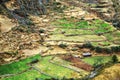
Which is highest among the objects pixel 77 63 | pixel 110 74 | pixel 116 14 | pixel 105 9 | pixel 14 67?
pixel 14 67

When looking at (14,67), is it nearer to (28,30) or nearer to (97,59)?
(97,59)

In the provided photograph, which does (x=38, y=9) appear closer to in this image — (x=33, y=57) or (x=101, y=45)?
(x=101, y=45)

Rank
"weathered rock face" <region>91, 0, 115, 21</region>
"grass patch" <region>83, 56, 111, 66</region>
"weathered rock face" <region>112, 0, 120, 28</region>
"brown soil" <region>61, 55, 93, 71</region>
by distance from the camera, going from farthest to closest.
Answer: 1. "weathered rock face" <region>91, 0, 115, 21</region>
2. "weathered rock face" <region>112, 0, 120, 28</region>
3. "grass patch" <region>83, 56, 111, 66</region>
4. "brown soil" <region>61, 55, 93, 71</region>

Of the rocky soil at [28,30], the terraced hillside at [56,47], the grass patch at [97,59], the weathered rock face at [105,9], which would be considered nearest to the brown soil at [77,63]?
the terraced hillside at [56,47]

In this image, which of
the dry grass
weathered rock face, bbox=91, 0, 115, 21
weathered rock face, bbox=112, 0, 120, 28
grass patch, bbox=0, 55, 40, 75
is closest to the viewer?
the dry grass

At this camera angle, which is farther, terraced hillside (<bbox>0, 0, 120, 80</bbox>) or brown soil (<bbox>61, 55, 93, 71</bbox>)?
brown soil (<bbox>61, 55, 93, 71</bbox>)

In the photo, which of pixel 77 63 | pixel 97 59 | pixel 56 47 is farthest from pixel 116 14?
pixel 77 63

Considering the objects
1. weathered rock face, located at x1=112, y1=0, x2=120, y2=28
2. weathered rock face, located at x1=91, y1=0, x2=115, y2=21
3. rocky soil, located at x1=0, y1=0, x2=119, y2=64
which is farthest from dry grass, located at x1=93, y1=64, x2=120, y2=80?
weathered rock face, located at x1=91, y1=0, x2=115, y2=21

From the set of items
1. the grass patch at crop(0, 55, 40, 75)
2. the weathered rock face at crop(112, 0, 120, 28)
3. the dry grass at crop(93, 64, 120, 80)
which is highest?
the grass patch at crop(0, 55, 40, 75)

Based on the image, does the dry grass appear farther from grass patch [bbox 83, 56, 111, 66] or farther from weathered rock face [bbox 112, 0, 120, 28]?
weathered rock face [bbox 112, 0, 120, 28]

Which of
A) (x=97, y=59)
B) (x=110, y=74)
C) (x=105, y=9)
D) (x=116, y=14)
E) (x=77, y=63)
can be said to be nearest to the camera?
(x=110, y=74)

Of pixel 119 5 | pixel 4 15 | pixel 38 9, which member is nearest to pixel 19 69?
pixel 4 15
